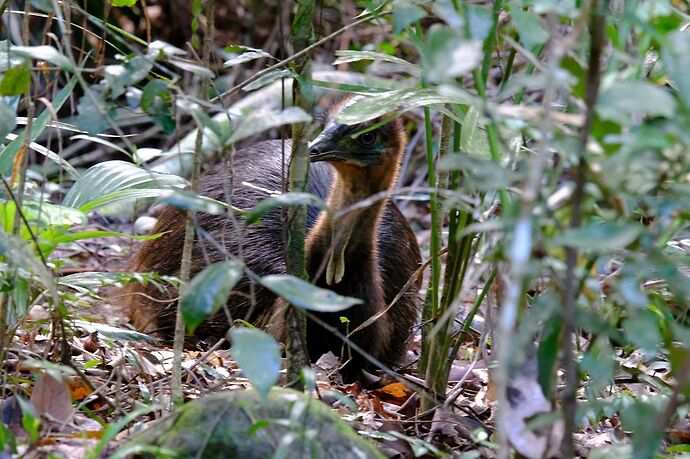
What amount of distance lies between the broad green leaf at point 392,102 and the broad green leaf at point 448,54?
3.32 ft

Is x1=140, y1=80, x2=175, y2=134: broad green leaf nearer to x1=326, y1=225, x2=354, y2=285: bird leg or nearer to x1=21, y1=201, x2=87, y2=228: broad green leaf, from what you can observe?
x1=21, y1=201, x2=87, y2=228: broad green leaf

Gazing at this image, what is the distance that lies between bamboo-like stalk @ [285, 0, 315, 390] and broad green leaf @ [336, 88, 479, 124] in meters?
0.12

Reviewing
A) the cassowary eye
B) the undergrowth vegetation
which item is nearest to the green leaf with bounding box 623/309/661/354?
the undergrowth vegetation

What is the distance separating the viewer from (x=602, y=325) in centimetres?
181

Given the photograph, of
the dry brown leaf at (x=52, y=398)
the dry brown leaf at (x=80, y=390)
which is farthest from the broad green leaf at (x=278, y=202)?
the dry brown leaf at (x=80, y=390)

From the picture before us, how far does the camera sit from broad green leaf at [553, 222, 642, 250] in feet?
5.17

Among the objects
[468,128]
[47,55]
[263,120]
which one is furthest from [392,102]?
[47,55]

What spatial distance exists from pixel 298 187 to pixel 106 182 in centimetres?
113

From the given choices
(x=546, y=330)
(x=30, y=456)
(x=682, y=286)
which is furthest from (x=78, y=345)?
(x=682, y=286)

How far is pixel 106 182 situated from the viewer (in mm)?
3617

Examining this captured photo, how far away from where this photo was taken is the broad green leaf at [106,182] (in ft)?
11.8

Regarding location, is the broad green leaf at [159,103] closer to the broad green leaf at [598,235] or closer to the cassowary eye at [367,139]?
the broad green leaf at [598,235]

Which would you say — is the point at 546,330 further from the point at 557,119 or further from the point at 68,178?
the point at 68,178

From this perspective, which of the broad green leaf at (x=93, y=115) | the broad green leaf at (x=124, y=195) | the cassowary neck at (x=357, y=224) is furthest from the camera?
the cassowary neck at (x=357, y=224)
